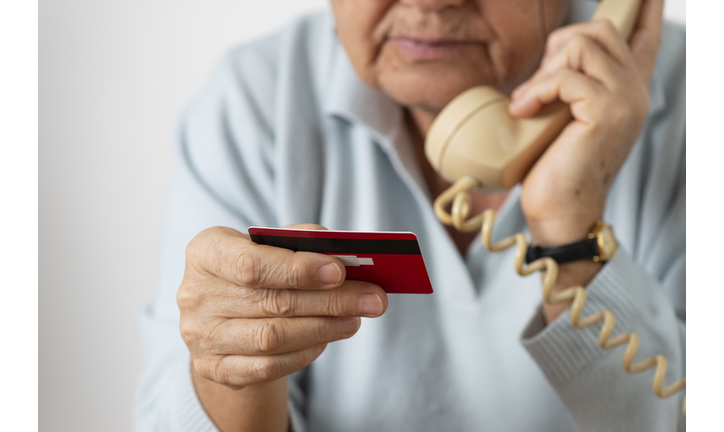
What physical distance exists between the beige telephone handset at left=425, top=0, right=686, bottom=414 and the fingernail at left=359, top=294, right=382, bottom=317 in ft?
0.67

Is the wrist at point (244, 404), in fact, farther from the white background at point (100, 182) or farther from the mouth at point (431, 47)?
the mouth at point (431, 47)

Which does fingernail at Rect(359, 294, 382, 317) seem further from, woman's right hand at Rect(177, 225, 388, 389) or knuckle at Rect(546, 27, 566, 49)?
knuckle at Rect(546, 27, 566, 49)

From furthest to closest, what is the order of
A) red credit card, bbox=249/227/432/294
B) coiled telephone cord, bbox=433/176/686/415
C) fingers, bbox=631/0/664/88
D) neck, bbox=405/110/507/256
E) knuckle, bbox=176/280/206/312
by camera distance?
neck, bbox=405/110/507/256 → fingers, bbox=631/0/664/88 → coiled telephone cord, bbox=433/176/686/415 → knuckle, bbox=176/280/206/312 → red credit card, bbox=249/227/432/294

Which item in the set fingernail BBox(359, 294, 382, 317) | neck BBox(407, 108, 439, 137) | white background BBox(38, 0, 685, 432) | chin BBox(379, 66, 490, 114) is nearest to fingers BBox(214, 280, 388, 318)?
fingernail BBox(359, 294, 382, 317)

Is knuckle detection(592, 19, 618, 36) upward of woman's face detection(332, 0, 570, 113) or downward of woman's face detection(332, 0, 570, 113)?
upward

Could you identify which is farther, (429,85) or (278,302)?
(429,85)

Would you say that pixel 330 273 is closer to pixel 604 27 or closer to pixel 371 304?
pixel 371 304

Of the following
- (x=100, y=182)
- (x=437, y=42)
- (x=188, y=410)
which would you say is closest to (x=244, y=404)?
(x=188, y=410)

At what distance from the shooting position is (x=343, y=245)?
1.02 feet

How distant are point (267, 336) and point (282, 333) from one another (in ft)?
0.03

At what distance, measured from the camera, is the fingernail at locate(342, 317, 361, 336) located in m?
0.38

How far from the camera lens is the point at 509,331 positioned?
70 centimetres

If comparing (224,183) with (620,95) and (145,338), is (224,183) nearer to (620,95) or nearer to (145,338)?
(145,338)

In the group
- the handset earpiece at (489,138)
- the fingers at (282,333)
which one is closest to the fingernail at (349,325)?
the fingers at (282,333)
